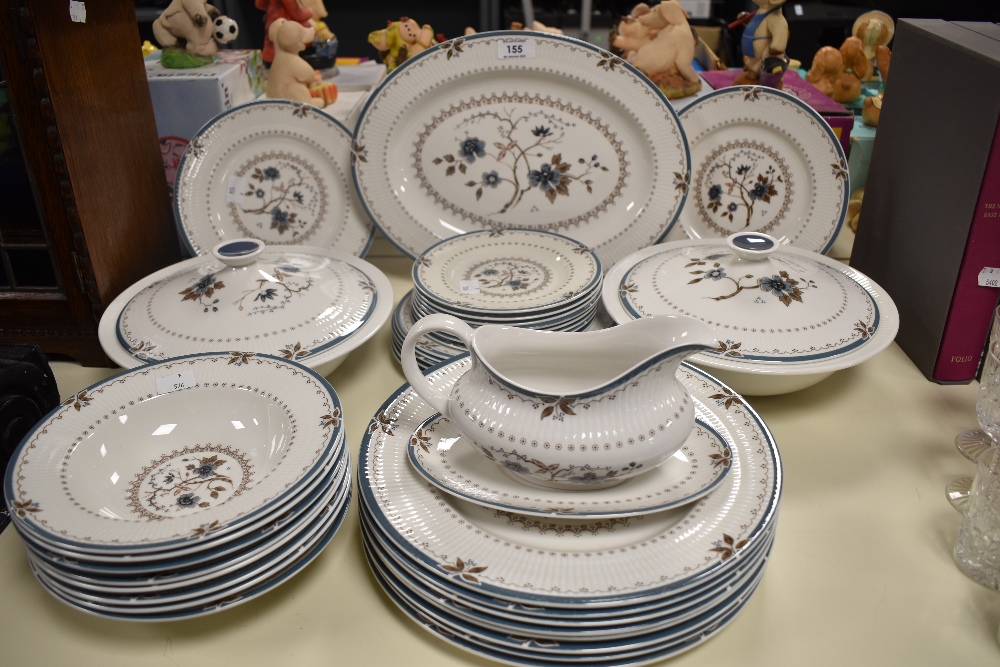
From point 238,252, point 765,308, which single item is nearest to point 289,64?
point 238,252

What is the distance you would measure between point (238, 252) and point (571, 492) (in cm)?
65

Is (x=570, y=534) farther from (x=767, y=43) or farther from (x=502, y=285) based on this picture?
(x=767, y=43)

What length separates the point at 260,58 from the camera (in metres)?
1.88

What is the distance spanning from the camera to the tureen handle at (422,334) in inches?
36.8

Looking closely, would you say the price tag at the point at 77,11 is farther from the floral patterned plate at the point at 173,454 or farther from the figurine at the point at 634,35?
the figurine at the point at 634,35

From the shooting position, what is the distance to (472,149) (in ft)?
5.06

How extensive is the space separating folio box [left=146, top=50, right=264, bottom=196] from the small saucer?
0.94 m

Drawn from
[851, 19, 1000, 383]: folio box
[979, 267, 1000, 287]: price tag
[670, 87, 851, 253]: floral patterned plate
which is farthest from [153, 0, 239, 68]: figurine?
[979, 267, 1000, 287]: price tag

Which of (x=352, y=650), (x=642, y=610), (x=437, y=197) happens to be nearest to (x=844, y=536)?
(x=642, y=610)

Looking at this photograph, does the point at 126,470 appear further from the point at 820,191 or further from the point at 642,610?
the point at 820,191

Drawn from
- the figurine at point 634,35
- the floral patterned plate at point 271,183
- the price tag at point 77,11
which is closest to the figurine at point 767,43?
the figurine at point 634,35

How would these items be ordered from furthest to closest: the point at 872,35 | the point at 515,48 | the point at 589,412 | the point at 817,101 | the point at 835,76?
the point at 872,35 < the point at 835,76 < the point at 817,101 < the point at 515,48 < the point at 589,412

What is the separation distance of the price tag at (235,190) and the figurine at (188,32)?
11.4 inches

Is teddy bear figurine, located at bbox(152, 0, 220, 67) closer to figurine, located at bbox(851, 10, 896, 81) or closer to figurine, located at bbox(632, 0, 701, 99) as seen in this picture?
figurine, located at bbox(632, 0, 701, 99)
